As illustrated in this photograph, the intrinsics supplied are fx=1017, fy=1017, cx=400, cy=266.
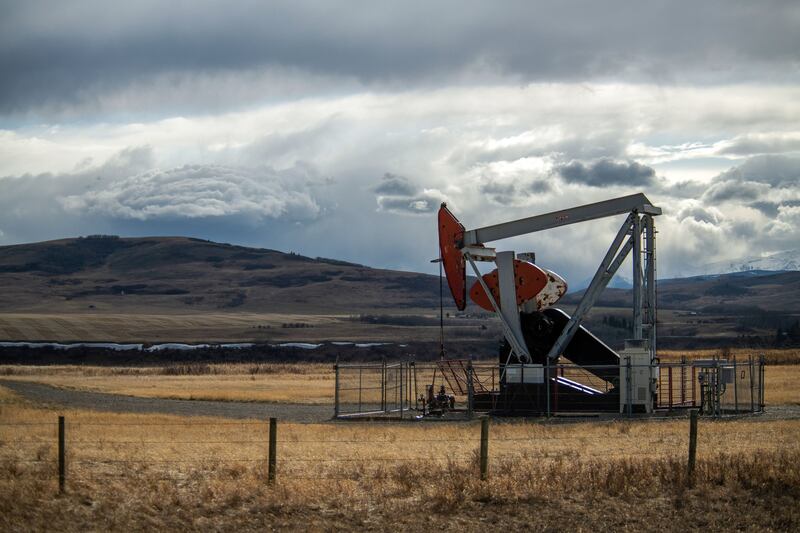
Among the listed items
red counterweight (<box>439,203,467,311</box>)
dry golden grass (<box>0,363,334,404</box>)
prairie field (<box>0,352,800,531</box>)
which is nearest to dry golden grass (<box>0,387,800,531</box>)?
prairie field (<box>0,352,800,531</box>)


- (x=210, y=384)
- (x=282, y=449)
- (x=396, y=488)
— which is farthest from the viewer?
(x=210, y=384)

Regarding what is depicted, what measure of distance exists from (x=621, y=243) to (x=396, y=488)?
1615cm

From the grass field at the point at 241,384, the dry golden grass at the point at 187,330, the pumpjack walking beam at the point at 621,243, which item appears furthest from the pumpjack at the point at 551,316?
the dry golden grass at the point at 187,330

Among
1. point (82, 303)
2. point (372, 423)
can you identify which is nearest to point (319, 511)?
point (372, 423)

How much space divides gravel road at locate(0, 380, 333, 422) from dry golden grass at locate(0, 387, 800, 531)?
10.8 meters

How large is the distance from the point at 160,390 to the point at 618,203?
71.9 ft

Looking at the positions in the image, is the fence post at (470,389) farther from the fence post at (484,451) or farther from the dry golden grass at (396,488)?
the fence post at (484,451)

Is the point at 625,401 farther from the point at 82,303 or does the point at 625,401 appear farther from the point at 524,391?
the point at 82,303

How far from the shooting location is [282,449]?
58.3 feet

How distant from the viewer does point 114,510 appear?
41.0 ft

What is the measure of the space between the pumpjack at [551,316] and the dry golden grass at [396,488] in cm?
918

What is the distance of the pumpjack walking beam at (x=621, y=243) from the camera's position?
27.1m

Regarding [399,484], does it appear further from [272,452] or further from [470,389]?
[470,389]

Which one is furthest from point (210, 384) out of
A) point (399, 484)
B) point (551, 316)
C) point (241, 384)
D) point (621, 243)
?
point (399, 484)
